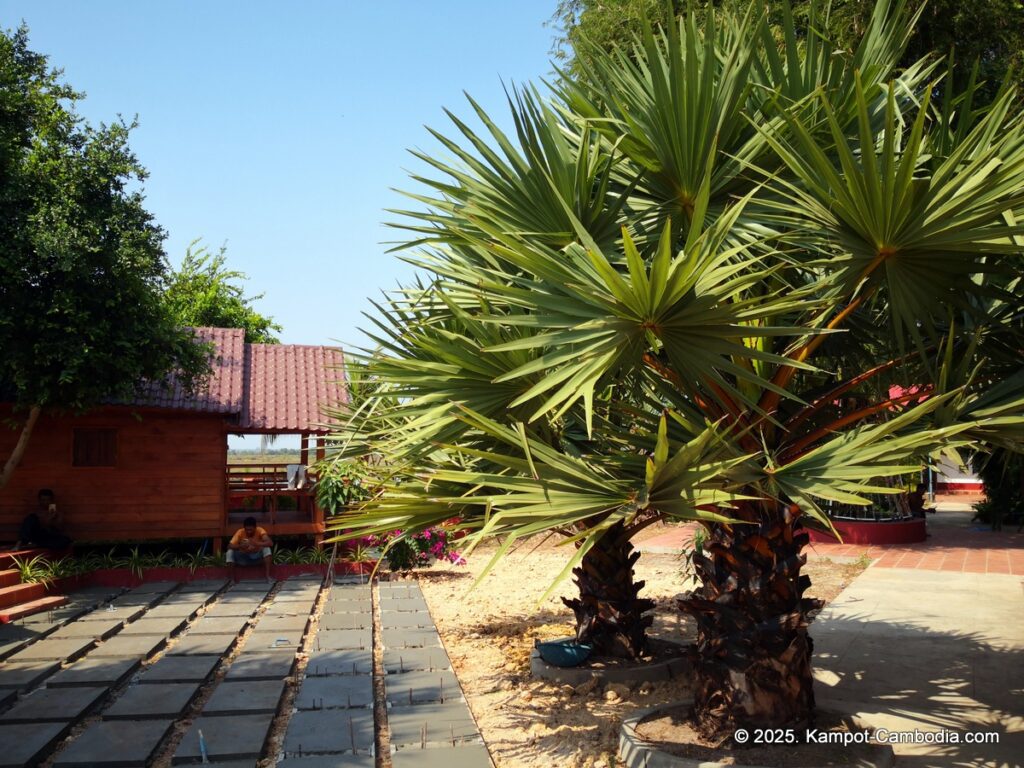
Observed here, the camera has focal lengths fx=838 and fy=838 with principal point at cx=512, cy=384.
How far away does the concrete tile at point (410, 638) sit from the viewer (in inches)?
340

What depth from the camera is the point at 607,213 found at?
16.7ft

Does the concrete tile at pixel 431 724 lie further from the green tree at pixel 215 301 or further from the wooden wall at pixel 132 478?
the green tree at pixel 215 301

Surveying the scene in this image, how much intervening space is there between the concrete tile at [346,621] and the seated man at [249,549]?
3.35 metres

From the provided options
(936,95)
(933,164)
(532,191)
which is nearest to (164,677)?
(532,191)

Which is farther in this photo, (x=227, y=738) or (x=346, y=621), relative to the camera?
(x=346, y=621)

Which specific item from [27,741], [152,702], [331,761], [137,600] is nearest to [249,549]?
[137,600]

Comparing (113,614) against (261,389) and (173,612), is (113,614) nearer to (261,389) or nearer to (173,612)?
(173,612)

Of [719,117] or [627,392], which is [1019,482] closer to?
[627,392]

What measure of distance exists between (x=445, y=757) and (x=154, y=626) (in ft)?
18.1

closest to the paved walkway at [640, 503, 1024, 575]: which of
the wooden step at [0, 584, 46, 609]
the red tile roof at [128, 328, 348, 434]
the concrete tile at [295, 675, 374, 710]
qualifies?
the concrete tile at [295, 675, 374, 710]

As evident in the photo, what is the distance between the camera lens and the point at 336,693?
692 centimetres

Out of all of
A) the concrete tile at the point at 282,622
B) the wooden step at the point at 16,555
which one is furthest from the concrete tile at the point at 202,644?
the wooden step at the point at 16,555

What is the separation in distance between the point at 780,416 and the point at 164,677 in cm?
576

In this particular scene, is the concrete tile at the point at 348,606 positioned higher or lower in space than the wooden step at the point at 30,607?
lower
